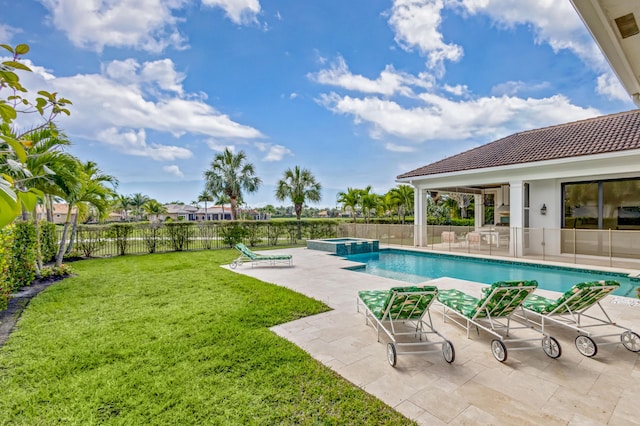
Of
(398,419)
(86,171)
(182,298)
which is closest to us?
(398,419)

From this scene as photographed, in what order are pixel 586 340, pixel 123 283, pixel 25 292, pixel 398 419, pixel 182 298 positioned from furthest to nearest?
1. pixel 123 283
2. pixel 25 292
3. pixel 182 298
4. pixel 586 340
5. pixel 398 419

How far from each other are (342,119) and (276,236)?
411 inches

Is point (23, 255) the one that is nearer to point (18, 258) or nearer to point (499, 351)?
point (18, 258)

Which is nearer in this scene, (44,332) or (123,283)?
(44,332)

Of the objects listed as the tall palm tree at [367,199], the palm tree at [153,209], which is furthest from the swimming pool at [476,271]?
the palm tree at [153,209]

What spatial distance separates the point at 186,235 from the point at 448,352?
16.3 meters

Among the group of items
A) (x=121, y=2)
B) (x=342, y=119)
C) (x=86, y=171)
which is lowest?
(x=86, y=171)

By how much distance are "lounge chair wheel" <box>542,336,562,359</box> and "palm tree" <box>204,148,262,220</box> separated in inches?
1054

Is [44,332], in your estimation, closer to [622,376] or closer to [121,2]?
[121,2]

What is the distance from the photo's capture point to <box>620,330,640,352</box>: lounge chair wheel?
15.7ft

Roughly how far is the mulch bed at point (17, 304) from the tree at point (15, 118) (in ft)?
18.6

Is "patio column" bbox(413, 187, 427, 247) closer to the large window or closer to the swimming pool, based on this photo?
the swimming pool

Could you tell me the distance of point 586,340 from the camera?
467 centimetres

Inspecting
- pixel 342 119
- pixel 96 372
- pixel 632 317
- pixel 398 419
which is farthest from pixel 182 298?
pixel 342 119
